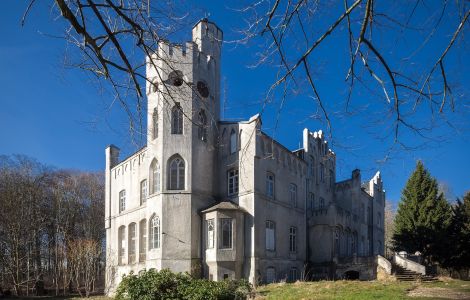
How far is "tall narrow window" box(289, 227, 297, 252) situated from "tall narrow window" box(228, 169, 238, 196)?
5495mm

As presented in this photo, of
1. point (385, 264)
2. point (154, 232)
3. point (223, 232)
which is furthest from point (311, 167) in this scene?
point (154, 232)

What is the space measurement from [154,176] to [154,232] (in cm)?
358

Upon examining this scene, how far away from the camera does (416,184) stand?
127ft

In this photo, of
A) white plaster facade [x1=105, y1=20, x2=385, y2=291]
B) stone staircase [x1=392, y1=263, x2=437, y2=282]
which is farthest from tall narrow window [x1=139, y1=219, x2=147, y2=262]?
stone staircase [x1=392, y1=263, x2=437, y2=282]

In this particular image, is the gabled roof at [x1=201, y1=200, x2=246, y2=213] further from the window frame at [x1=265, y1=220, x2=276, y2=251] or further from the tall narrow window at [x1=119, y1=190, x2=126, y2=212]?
the tall narrow window at [x1=119, y1=190, x2=126, y2=212]

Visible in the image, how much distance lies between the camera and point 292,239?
33.3m

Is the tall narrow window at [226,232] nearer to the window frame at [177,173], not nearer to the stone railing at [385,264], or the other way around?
the window frame at [177,173]

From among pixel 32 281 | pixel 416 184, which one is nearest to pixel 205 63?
pixel 416 184

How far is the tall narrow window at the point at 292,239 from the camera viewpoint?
33062mm

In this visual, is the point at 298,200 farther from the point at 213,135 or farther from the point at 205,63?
the point at 205,63

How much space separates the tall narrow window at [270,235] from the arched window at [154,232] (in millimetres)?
6865

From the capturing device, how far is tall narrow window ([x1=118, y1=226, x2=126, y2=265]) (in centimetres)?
3616

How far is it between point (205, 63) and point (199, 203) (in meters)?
9.03

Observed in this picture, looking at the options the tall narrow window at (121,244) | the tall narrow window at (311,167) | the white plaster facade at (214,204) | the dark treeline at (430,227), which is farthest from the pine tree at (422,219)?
the tall narrow window at (121,244)
